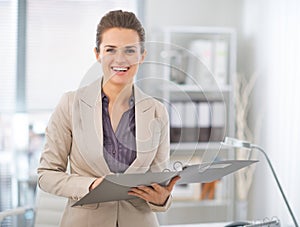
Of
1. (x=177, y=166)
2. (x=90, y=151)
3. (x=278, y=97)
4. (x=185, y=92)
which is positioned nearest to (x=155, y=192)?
(x=177, y=166)

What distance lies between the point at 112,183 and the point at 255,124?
2.19 meters

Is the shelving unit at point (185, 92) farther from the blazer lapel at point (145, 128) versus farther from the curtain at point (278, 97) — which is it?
the curtain at point (278, 97)

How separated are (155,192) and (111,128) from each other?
0.67 ft

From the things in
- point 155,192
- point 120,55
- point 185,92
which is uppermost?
point 120,55

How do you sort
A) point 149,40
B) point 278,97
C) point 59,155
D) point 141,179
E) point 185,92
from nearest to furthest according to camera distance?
point 141,179, point 59,155, point 185,92, point 278,97, point 149,40

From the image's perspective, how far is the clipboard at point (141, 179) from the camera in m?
1.16

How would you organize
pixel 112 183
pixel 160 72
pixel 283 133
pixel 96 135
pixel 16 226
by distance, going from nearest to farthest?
1. pixel 112 183
2. pixel 96 135
3. pixel 160 72
4. pixel 283 133
5. pixel 16 226

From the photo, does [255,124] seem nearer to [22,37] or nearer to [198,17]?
[198,17]

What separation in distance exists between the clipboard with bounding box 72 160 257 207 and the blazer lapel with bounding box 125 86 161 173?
0.06 meters

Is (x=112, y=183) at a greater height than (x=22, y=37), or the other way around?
(x=22, y=37)

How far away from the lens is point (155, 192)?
50.8 inches

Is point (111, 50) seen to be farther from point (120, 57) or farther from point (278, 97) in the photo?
point (278, 97)

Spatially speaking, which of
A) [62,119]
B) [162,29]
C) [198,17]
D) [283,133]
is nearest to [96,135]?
[62,119]

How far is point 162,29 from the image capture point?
3.17 metres
